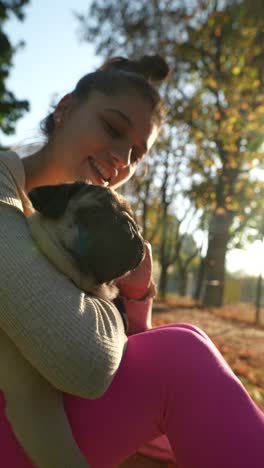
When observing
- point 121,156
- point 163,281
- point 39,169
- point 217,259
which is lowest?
point 163,281

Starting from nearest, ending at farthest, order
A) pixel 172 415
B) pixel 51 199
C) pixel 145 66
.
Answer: pixel 172 415 < pixel 51 199 < pixel 145 66

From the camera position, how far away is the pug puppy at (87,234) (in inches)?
67.9

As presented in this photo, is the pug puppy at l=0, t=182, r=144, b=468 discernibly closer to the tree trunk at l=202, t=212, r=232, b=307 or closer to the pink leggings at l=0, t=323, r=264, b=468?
the pink leggings at l=0, t=323, r=264, b=468

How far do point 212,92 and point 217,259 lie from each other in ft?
23.3

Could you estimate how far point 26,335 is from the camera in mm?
1377

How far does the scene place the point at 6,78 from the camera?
15.5 m

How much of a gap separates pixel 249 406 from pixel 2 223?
111cm

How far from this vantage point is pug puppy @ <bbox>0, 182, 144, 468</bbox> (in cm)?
150

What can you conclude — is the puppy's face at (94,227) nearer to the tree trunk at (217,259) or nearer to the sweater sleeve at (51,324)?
the sweater sleeve at (51,324)

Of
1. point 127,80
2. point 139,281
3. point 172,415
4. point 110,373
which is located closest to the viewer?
A: point 110,373

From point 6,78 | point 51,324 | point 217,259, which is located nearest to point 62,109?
point 51,324

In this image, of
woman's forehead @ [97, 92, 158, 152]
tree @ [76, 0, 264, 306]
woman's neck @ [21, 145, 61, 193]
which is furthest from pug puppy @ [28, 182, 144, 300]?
tree @ [76, 0, 264, 306]

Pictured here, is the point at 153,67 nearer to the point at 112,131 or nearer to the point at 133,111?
the point at 133,111

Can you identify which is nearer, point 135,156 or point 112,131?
point 112,131
